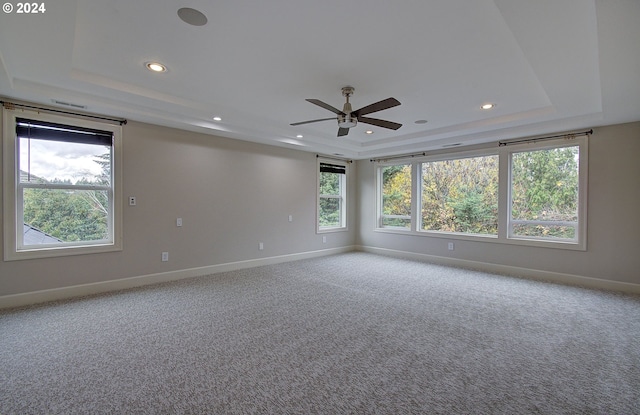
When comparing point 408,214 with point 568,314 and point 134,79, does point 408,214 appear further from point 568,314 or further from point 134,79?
point 134,79

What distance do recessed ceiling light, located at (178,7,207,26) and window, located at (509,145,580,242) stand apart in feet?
17.3

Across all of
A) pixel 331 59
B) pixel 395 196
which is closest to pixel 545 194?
pixel 395 196

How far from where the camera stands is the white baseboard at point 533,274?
414 cm

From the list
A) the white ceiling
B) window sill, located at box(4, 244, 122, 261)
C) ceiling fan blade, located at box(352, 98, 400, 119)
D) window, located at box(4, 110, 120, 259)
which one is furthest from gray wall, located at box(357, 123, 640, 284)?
window, located at box(4, 110, 120, 259)

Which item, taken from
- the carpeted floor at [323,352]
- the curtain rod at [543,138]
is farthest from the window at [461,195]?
the carpeted floor at [323,352]

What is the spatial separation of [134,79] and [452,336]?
14.0 feet

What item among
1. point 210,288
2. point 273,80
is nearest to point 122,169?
point 210,288

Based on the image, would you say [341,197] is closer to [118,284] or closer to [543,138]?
[543,138]

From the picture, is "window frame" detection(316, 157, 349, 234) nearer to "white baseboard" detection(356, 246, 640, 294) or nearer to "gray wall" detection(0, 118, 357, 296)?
"gray wall" detection(0, 118, 357, 296)

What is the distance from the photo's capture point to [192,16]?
206cm

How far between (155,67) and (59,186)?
2.16 m

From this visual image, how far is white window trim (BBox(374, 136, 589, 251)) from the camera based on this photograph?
14.4ft

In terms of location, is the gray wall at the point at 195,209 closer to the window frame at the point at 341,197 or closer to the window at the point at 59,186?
the window at the point at 59,186

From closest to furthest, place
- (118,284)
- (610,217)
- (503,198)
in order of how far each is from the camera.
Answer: (118,284) → (610,217) → (503,198)
